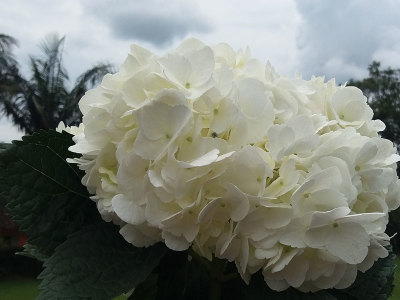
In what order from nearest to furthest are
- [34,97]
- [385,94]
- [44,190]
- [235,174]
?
1. [235,174]
2. [44,190]
3. [34,97]
4. [385,94]

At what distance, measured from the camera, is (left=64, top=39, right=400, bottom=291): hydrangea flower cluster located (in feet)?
1.90

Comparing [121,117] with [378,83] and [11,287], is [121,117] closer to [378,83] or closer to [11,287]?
[11,287]

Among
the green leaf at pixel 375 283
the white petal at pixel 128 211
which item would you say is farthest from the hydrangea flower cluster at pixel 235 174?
the green leaf at pixel 375 283

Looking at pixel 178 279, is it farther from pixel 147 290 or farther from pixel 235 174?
pixel 235 174

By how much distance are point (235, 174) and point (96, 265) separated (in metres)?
0.20

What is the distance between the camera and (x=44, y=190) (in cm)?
72

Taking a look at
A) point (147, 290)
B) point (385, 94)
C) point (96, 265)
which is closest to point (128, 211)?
point (96, 265)

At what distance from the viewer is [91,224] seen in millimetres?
715

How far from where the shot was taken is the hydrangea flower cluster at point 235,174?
0.58 meters

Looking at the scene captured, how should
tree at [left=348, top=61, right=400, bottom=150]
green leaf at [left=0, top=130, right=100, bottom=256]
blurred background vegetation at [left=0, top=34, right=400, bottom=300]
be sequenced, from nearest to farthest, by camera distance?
green leaf at [left=0, top=130, right=100, bottom=256]
blurred background vegetation at [left=0, top=34, right=400, bottom=300]
tree at [left=348, top=61, right=400, bottom=150]

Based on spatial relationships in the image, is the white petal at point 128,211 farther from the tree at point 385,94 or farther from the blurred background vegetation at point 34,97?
the tree at point 385,94

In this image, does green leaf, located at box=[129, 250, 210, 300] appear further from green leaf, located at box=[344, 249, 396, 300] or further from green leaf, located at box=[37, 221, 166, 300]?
green leaf, located at box=[344, 249, 396, 300]

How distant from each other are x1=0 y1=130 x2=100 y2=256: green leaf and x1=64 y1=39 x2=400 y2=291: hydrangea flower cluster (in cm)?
9

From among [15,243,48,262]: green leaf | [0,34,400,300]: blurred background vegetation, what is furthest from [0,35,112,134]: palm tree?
[15,243,48,262]: green leaf
